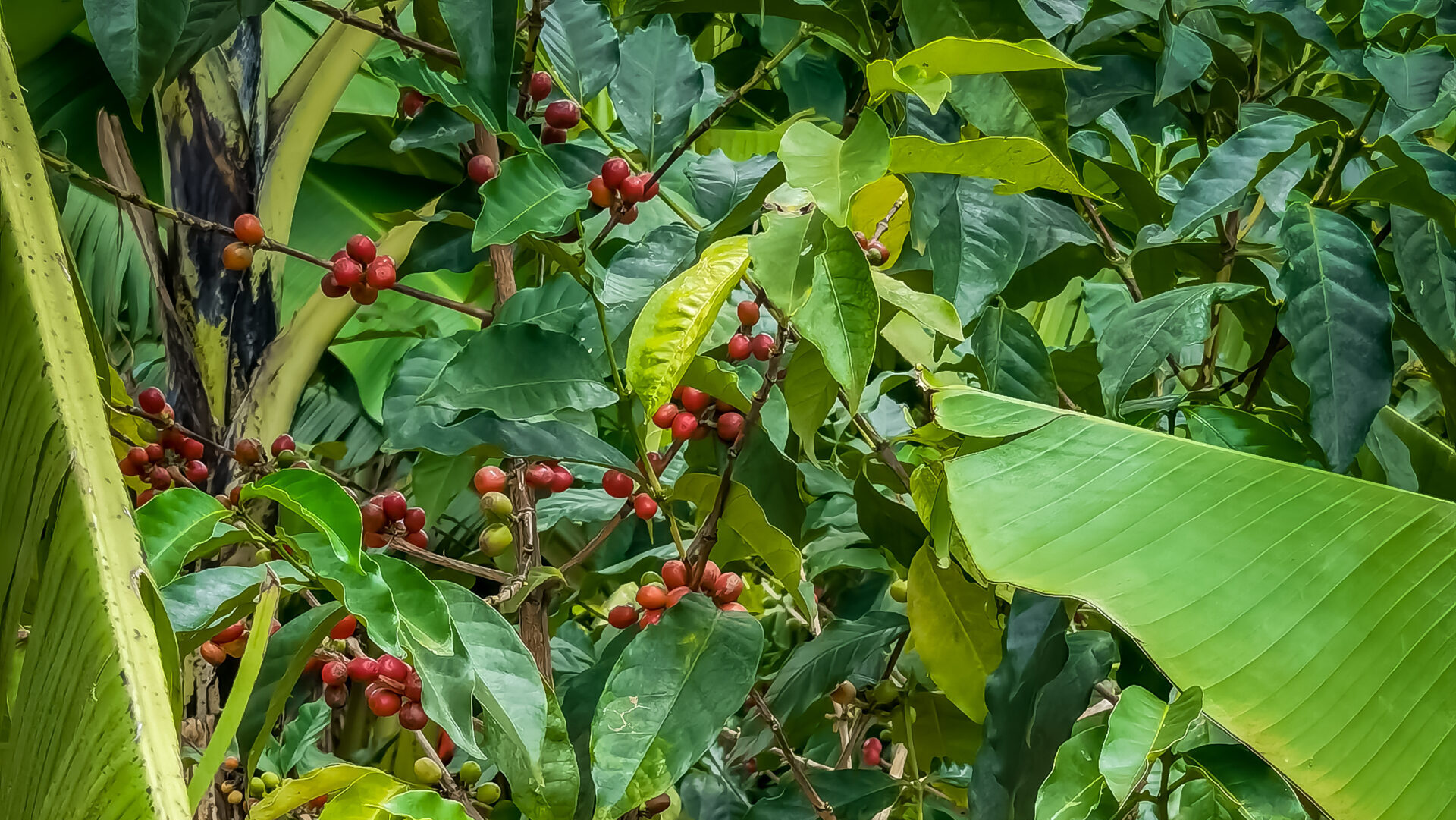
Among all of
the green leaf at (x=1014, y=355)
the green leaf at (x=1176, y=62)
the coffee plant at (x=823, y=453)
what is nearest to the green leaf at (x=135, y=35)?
the coffee plant at (x=823, y=453)

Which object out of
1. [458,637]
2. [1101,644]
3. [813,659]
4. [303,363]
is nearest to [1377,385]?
[1101,644]

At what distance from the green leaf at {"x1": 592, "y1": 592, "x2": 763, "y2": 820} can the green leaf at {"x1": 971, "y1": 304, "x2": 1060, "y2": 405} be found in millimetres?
220

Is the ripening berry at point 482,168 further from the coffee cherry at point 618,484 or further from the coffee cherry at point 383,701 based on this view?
the coffee cherry at point 383,701

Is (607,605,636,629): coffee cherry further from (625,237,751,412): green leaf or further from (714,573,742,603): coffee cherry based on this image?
(625,237,751,412): green leaf

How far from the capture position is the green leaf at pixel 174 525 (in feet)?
1.29

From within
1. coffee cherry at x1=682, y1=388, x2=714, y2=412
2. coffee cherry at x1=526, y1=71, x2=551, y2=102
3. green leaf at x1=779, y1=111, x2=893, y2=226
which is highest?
coffee cherry at x1=526, y1=71, x2=551, y2=102

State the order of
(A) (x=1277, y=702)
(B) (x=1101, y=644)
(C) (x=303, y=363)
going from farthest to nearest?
(C) (x=303, y=363), (B) (x=1101, y=644), (A) (x=1277, y=702)

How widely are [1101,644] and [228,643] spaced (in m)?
0.53

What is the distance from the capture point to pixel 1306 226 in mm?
570

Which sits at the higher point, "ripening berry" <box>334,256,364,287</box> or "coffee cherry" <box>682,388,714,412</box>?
"ripening berry" <box>334,256,364,287</box>

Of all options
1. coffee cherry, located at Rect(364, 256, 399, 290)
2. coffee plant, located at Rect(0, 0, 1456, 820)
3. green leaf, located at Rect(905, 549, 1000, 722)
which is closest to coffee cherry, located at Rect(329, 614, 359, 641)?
coffee plant, located at Rect(0, 0, 1456, 820)

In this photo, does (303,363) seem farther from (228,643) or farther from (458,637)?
(458,637)

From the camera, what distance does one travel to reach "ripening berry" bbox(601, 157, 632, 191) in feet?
1.85

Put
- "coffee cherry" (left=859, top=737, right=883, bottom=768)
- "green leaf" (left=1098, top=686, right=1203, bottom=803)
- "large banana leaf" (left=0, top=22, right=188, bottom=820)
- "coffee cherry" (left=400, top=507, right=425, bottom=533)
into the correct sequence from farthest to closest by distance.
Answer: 1. "coffee cherry" (left=859, top=737, right=883, bottom=768)
2. "coffee cherry" (left=400, top=507, right=425, bottom=533)
3. "green leaf" (left=1098, top=686, right=1203, bottom=803)
4. "large banana leaf" (left=0, top=22, right=188, bottom=820)
